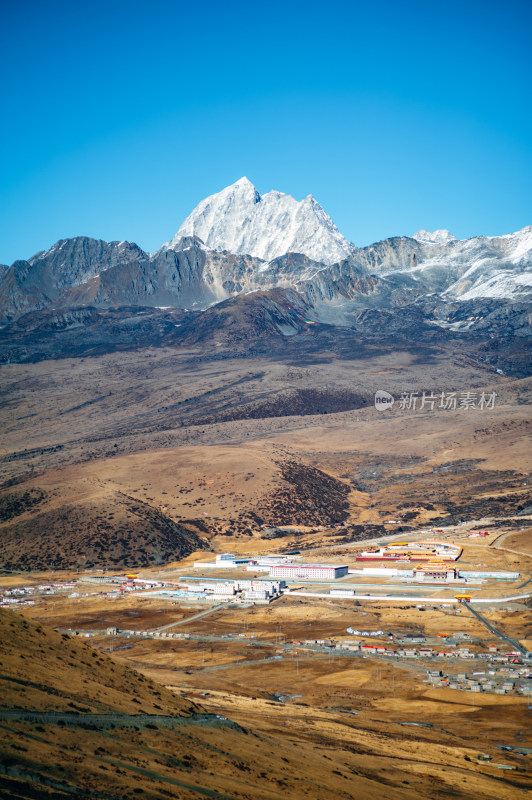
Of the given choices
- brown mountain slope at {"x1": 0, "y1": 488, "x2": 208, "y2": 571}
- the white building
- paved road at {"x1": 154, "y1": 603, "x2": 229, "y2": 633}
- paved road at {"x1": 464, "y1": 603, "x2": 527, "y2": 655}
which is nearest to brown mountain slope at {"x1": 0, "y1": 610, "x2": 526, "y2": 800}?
paved road at {"x1": 464, "y1": 603, "x2": 527, "y2": 655}

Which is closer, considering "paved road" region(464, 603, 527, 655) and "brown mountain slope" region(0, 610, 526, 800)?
"brown mountain slope" region(0, 610, 526, 800)

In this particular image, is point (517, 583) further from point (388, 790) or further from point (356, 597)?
point (388, 790)

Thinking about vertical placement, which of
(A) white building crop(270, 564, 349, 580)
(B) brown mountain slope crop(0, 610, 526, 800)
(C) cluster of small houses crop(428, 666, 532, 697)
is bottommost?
(A) white building crop(270, 564, 349, 580)

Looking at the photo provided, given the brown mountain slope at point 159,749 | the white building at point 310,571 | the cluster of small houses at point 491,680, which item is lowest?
the white building at point 310,571

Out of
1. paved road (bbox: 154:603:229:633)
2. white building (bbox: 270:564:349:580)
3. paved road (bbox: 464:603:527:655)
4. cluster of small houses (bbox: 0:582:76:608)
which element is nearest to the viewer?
paved road (bbox: 464:603:527:655)

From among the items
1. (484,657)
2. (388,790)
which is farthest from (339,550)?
(388,790)

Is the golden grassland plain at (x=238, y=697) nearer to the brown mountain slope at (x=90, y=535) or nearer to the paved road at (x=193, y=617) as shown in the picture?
the brown mountain slope at (x=90, y=535)

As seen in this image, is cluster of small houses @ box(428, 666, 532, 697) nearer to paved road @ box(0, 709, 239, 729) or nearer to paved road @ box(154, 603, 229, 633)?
paved road @ box(0, 709, 239, 729)

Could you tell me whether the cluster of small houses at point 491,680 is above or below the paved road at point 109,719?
below

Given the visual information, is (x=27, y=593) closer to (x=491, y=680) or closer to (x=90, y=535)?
(x=90, y=535)

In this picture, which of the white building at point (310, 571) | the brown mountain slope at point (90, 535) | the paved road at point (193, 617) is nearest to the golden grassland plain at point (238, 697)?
the brown mountain slope at point (90, 535)

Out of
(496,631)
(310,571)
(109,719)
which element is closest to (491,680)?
(496,631)
